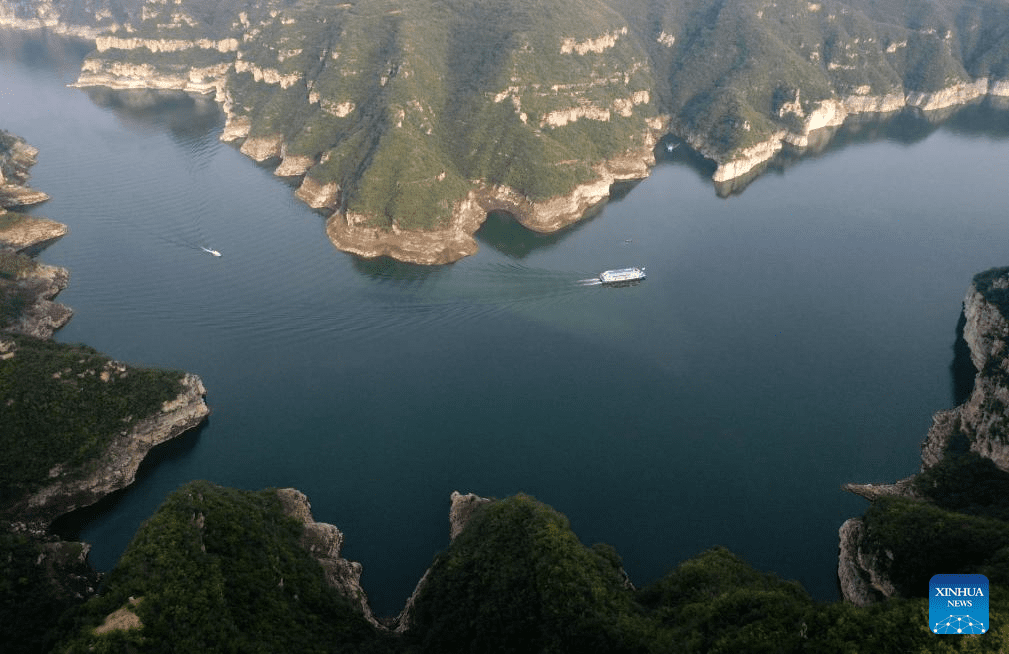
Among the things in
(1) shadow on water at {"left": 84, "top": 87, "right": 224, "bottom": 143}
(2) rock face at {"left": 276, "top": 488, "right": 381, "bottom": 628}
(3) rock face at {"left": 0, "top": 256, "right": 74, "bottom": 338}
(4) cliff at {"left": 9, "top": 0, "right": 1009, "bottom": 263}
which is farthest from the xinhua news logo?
(1) shadow on water at {"left": 84, "top": 87, "right": 224, "bottom": 143}

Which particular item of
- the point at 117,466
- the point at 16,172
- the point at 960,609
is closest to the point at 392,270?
the point at 117,466

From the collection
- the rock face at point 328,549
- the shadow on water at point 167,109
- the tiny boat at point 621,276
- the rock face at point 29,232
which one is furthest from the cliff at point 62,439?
the shadow on water at point 167,109

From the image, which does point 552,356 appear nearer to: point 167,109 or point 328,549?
point 328,549

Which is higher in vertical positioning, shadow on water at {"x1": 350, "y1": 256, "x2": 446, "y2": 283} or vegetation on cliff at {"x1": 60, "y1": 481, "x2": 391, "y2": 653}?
shadow on water at {"x1": 350, "y1": 256, "x2": 446, "y2": 283}

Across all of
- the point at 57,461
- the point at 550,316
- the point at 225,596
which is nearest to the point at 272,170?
the point at 550,316

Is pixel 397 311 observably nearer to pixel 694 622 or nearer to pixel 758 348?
pixel 758 348

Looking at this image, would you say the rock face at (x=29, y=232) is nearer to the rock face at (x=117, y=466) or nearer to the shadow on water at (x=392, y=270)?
the shadow on water at (x=392, y=270)

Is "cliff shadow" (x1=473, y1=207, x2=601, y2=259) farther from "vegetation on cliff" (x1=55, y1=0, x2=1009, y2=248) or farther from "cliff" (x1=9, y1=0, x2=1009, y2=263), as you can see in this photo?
"vegetation on cliff" (x1=55, y1=0, x2=1009, y2=248)
